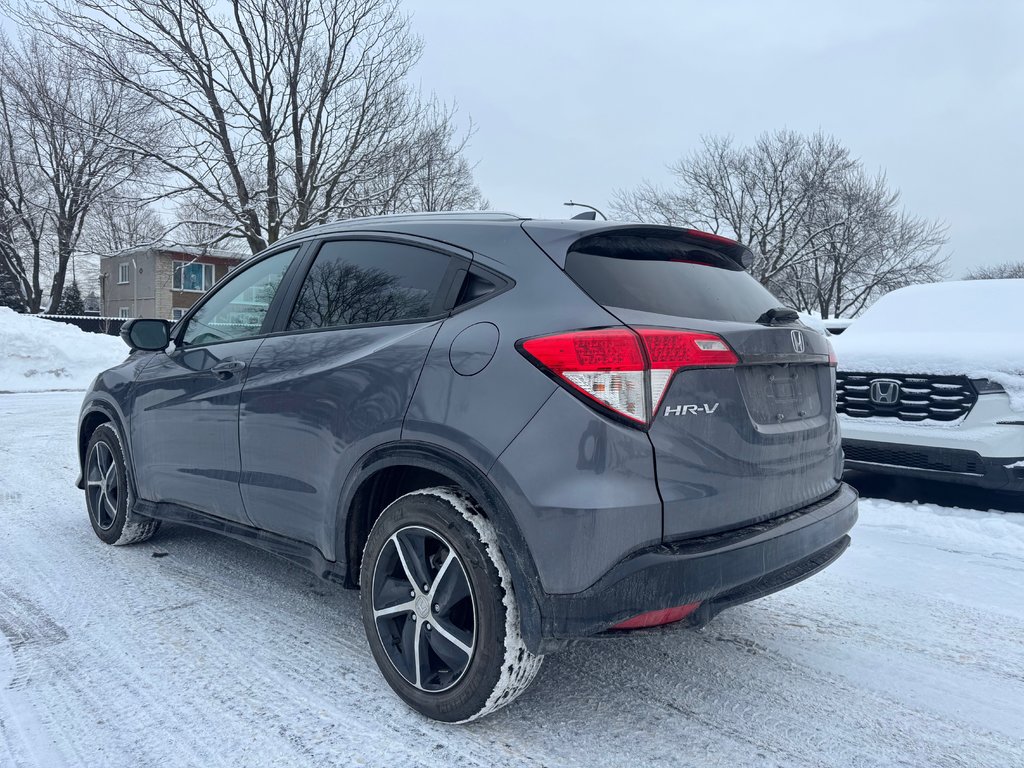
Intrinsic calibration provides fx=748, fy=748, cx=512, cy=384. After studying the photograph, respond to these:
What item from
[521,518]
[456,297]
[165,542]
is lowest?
[165,542]

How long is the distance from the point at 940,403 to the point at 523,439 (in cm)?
446

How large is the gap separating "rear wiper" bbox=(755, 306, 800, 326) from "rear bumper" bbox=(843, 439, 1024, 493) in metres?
3.11

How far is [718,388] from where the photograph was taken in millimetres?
2332

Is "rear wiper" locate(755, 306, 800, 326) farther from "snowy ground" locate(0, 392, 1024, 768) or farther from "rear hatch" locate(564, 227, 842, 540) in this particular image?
"snowy ground" locate(0, 392, 1024, 768)

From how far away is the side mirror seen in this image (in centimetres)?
399

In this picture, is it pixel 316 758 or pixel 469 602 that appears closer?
pixel 316 758

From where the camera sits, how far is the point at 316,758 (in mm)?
2277

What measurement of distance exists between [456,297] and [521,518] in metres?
0.86

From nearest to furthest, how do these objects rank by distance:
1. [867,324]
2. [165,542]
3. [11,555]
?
[11,555]
[165,542]
[867,324]

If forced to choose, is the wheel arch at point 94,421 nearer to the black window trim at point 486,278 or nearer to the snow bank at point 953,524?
the black window trim at point 486,278

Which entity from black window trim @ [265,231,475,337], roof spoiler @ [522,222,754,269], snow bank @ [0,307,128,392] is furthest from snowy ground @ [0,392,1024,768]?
snow bank @ [0,307,128,392]

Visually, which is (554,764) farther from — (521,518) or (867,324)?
(867,324)

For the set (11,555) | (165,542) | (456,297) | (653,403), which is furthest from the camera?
(165,542)

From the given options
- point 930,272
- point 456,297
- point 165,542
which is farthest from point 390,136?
point 930,272
